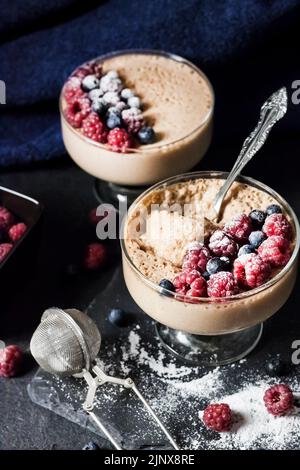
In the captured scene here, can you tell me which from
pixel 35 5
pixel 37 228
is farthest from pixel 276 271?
pixel 35 5

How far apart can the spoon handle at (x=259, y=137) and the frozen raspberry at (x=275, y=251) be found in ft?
0.59

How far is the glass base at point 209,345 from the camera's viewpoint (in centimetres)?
230

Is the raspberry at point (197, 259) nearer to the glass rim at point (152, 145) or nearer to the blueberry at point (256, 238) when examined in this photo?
the blueberry at point (256, 238)

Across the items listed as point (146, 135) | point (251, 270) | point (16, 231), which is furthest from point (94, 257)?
point (251, 270)

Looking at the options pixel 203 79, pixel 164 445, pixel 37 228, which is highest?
pixel 203 79

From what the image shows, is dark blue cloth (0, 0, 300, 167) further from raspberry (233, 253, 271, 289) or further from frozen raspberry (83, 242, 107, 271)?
raspberry (233, 253, 271, 289)

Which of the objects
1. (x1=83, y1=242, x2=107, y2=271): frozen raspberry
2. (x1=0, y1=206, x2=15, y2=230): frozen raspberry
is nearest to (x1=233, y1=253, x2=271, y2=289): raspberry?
(x1=83, y1=242, x2=107, y2=271): frozen raspberry

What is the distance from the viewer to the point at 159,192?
89.9 inches

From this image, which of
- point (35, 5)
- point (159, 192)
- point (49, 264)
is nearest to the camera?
point (159, 192)

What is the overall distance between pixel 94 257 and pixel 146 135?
0.33 m

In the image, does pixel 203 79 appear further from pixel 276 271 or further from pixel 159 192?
pixel 276 271

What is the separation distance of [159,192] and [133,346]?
0.37 meters

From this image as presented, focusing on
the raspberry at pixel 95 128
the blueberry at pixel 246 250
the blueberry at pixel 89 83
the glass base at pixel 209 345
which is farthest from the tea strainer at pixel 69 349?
the blueberry at pixel 89 83
